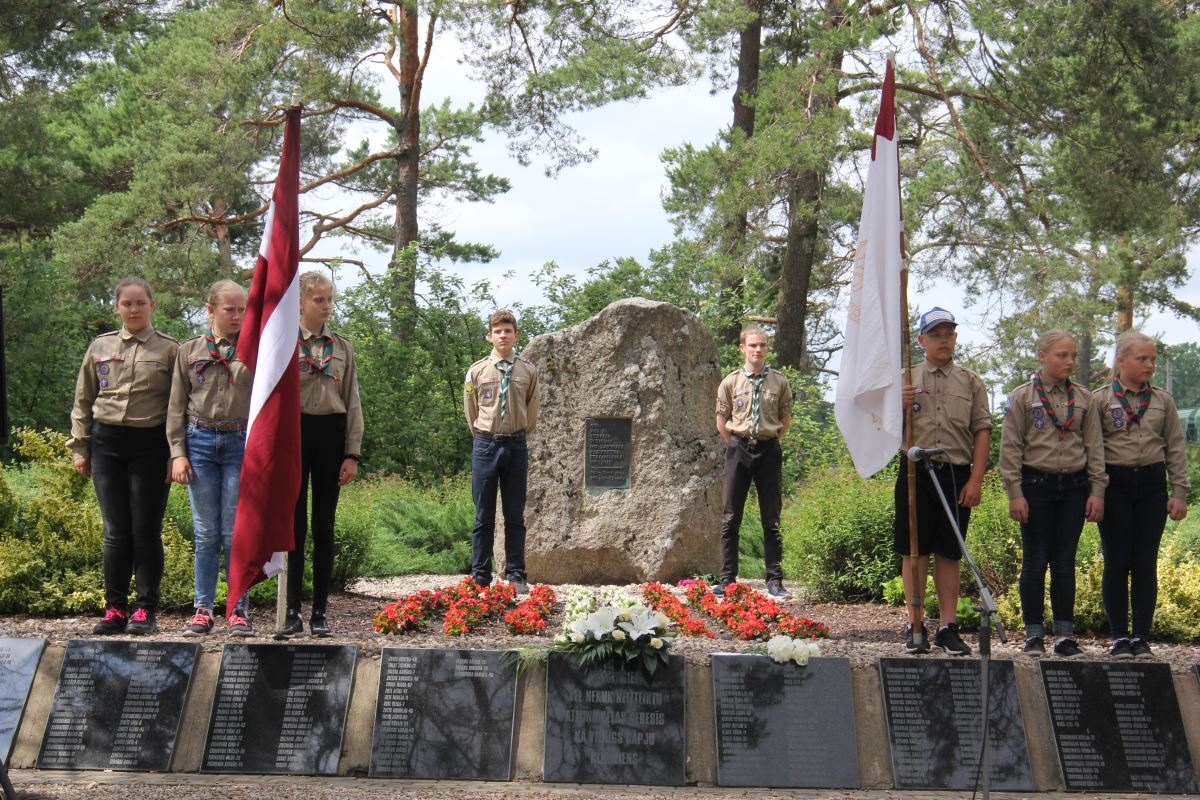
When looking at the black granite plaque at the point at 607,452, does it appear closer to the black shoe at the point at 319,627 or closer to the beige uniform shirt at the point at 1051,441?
the black shoe at the point at 319,627

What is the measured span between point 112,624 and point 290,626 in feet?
2.73

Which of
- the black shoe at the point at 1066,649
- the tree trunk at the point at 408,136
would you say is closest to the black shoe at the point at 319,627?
the black shoe at the point at 1066,649

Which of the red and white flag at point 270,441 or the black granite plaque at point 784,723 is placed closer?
the black granite plaque at point 784,723

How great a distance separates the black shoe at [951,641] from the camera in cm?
513

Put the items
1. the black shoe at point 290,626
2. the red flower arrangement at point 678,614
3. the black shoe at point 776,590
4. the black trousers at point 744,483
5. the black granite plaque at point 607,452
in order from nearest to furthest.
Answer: the black shoe at point 290,626
the red flower arrangement at point 678,614
the black trousers at point 744,483
the black shoe at point 776,590
the black granite plaque at point 607,452

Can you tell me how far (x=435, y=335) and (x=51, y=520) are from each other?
9.01 m

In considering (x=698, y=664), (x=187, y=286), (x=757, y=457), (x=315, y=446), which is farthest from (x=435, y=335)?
(x=698, y=664)

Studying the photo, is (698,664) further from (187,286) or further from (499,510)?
(187,286)

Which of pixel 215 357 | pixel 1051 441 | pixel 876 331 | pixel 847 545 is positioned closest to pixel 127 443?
A: pixel 215 357

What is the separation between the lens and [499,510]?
9078mm

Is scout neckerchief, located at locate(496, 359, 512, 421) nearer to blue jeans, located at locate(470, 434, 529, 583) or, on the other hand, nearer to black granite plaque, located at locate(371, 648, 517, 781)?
blue jeans, located at locate(470, 434, 529, 583)

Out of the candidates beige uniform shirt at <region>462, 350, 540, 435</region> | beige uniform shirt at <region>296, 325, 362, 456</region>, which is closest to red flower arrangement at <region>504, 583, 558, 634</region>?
beige uniform shirt at <region>296, 325, 362, 456</region>

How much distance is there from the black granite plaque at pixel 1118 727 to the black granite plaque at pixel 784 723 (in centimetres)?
87

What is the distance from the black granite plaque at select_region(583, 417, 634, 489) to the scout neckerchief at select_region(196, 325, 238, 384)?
386cm
